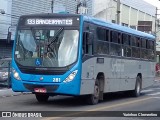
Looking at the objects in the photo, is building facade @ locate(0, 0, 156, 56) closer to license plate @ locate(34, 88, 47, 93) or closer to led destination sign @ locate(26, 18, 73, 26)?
led destination sign @ locate(26, 18, 73, 26)

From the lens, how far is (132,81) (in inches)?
762

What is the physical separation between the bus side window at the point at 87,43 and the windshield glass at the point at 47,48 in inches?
13.2

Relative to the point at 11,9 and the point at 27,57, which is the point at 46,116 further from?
the point at 11,9

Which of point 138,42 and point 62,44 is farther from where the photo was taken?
point 138,42

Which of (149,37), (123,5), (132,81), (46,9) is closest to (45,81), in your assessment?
(132,81)

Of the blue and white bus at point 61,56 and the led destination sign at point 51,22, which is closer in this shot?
the blue and white bus at point 61,56

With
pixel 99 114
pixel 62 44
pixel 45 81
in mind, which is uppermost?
pixel 62 44

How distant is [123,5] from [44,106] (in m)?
42.8

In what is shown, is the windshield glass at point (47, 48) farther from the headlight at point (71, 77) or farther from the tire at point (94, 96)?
the tire at point (94, 96)

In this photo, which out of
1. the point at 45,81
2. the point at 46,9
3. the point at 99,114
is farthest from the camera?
the point at 46,9

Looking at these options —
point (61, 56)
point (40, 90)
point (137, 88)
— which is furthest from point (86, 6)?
point (40, 90)

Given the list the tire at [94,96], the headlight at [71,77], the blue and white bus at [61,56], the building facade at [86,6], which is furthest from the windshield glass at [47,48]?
the building facade at [86,6]

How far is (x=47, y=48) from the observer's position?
554 inches

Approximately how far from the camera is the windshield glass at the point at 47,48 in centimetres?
1385
